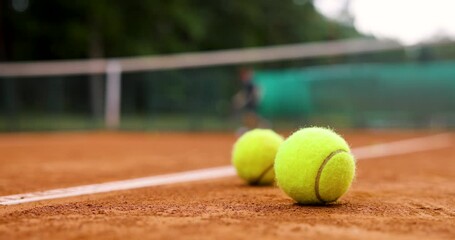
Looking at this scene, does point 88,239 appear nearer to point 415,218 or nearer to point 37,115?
point 415,218

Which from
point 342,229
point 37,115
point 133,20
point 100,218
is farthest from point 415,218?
point 133,20

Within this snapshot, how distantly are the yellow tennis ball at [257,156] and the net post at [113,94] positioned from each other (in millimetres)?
14593

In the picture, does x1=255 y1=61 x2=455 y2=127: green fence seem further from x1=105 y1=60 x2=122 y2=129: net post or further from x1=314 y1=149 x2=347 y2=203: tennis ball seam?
x1=314 y1=149 x2=347 y2=203: tennis ball seam

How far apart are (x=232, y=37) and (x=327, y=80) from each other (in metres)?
19.8

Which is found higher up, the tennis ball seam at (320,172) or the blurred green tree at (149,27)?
the blurred green tree at (149,27)

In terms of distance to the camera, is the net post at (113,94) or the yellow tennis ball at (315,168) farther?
the net post at (113,94)

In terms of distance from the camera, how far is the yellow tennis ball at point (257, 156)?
16.9 feet

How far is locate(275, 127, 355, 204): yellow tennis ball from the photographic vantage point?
3922 mm

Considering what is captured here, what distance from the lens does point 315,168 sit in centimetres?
392

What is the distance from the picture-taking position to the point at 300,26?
42469 millimetres

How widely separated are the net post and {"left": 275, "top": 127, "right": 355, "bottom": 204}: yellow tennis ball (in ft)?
52.1

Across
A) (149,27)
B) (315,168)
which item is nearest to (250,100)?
(315,168)

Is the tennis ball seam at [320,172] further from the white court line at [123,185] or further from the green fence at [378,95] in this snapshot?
the green fence at [378,95]

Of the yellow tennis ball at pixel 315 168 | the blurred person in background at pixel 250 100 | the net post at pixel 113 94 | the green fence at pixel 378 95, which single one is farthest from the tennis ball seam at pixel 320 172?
the net post at pixel 113 94
